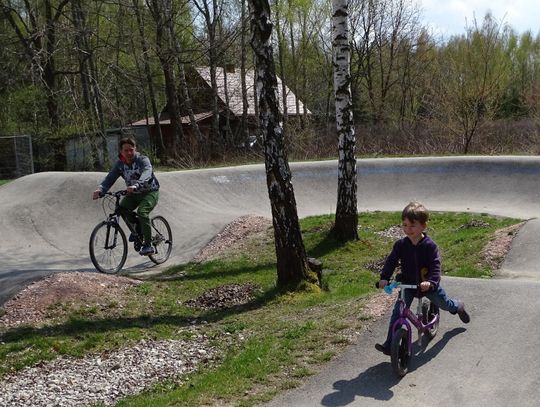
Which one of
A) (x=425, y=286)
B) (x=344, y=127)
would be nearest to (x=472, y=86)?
(x=344, y=127)

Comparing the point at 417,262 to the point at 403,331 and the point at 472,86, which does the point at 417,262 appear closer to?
the point at 403,331

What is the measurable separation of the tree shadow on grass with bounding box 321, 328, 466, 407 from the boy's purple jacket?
562 millimetres

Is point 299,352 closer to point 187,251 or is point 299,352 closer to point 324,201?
point 187,251

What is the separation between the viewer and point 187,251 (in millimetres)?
10445

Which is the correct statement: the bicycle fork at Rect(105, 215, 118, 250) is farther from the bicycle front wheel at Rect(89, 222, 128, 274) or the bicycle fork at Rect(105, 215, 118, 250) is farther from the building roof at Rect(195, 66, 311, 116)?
the building roof at Rect(195, 66, 311, 116)

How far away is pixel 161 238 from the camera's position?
9211mm

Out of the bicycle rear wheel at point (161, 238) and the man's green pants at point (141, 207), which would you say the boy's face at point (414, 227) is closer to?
the man's green pants at point (141, 207)

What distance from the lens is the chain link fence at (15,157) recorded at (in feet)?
78.9

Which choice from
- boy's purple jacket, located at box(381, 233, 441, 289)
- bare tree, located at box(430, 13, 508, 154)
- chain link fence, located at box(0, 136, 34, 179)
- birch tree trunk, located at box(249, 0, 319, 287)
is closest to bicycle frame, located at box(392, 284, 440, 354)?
boy's purple jacket, located at box(381, 233, 441, 289)

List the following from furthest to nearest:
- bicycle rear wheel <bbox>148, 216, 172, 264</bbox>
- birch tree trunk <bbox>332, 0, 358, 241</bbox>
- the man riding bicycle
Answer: birch tree trunk <bbox>332, 0, 358, 241</bbox>
bicycle rear wheel <bbox>148, 216, 172, 264</bbox>
the man riding bicycle

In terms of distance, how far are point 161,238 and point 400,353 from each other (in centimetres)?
558

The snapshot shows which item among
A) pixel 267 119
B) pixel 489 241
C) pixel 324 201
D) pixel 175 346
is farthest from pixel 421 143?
pixel 175 346

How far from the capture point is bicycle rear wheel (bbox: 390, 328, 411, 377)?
4.13 m

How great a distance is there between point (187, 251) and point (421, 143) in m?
15.5
